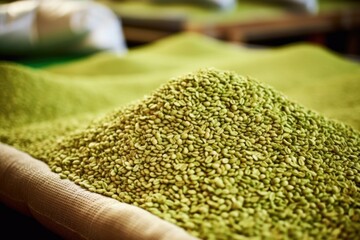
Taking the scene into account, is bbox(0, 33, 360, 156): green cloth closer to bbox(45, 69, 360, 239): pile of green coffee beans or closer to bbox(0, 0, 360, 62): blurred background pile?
bbox(0, 0, 360, 62): blurred background pile

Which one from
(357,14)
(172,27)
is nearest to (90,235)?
(172,27)

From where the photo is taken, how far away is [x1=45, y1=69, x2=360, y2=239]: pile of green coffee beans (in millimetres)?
750

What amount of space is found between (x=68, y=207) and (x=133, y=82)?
1.11 m

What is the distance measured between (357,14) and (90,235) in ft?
13.2

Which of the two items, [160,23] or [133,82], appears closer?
[133,82]

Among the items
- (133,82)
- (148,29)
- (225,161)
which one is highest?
(148,29)

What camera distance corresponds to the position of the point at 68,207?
2.76ft

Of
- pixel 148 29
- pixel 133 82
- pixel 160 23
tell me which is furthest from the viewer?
pixel 148 29

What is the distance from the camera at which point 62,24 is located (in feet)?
8.06

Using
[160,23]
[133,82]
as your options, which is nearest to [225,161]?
[133,82]

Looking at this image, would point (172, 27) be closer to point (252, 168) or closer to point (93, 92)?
point (93, 92)

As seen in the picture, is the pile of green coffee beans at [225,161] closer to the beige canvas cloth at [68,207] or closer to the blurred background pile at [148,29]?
the beige canvas cloth at [68,207]

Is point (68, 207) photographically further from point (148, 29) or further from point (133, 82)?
point (148, 29)

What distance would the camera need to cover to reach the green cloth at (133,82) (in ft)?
4.62
